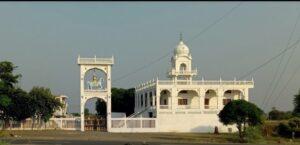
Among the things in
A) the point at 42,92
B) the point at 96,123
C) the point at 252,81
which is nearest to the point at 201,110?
the point at 252,81

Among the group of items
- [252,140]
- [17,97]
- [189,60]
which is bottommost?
[252,140]

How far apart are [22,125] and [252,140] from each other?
96.6 feet

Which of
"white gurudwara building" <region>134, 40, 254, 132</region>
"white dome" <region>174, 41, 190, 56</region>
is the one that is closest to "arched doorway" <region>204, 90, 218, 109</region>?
"white gurudwara building" <region>134, 40, 254, 132</region>

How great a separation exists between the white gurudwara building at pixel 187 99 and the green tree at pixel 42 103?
481 inches

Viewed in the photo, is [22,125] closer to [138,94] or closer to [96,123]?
[96,123]

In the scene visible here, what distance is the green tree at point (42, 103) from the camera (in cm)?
7150

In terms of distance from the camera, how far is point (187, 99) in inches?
3172

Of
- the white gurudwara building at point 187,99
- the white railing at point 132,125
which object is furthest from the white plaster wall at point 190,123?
the white railing at point 132,125

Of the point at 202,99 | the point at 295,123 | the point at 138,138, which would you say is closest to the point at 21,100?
the point at 138,138

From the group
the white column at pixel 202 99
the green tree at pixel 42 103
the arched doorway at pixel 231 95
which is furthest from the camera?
the arched doorway at pixel 231 95

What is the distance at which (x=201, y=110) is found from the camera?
7694 centimetres

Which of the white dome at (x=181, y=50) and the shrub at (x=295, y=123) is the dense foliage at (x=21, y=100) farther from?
the shrub at (x=295, y=123)

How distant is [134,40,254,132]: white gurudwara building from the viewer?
76062 millimetres

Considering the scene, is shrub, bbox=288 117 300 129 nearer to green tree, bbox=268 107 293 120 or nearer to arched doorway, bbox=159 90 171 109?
arched doorway, bbox=159 90 171 109
